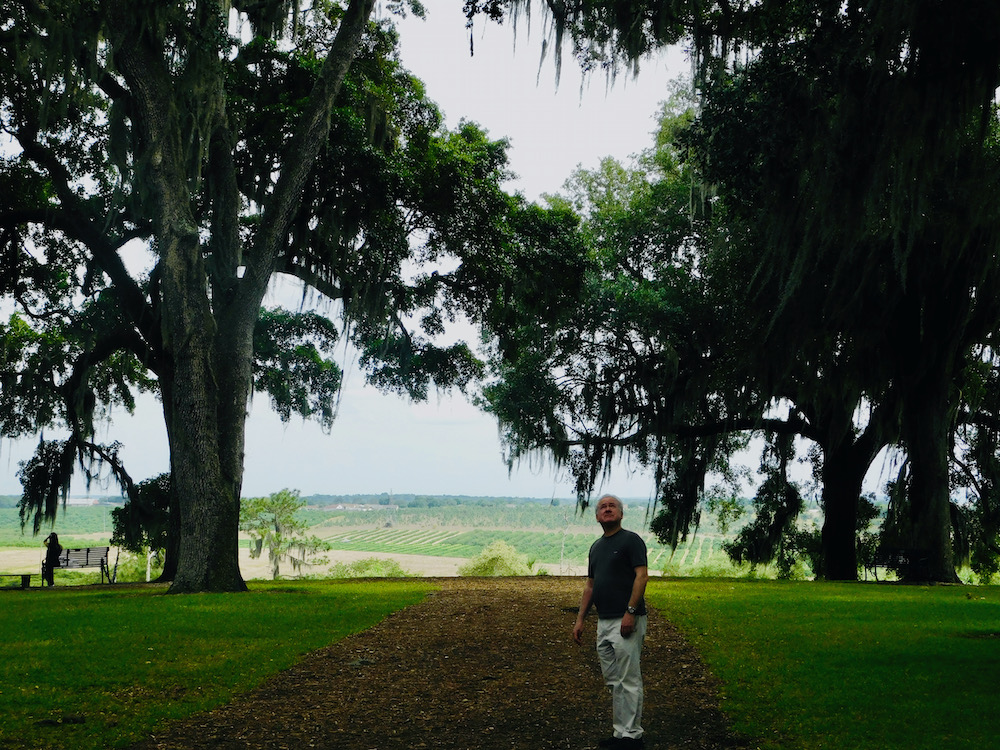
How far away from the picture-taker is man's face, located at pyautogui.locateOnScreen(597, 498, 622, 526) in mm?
5141

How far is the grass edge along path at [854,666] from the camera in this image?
17.4 feet

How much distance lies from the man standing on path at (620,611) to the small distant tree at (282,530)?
43.4m

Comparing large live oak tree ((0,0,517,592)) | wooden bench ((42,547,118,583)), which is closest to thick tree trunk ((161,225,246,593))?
large live oak tree ((0,0,517,592))

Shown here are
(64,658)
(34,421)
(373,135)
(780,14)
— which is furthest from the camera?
(34,421)

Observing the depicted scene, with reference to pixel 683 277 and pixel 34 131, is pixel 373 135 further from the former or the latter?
pixel 683 277

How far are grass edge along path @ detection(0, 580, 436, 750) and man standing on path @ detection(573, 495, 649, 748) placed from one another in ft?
9.41

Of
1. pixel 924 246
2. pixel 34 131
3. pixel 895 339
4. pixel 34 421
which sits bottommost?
pixel 34 421

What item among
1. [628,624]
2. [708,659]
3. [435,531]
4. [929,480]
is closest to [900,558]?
[929,480]

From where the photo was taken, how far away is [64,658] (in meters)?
7.73

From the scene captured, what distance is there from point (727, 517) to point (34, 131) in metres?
22.3

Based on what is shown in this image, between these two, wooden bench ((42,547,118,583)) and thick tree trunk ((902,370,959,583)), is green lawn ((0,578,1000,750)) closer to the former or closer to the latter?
thick tree trunk ((902,370,959,583))

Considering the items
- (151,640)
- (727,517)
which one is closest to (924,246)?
(151,640)

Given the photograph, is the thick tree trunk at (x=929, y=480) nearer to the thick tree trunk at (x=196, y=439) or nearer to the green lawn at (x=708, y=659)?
the green lawn at (x=708, y=659)

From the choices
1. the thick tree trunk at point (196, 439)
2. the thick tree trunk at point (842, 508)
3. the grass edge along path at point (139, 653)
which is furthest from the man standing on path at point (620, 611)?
the thick tree trunk at point (842, 508)
